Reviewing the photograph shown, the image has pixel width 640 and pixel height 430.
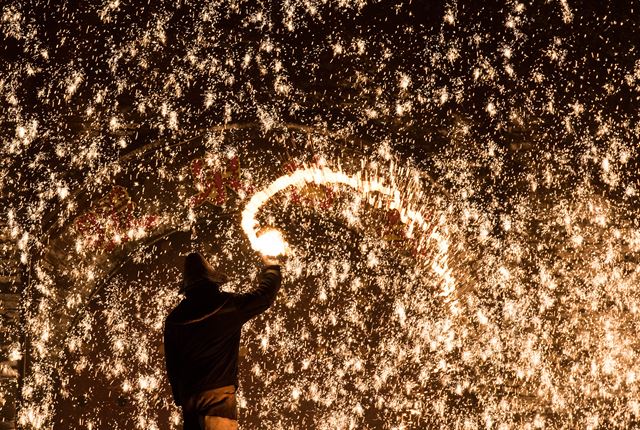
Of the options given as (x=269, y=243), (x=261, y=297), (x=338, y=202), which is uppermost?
(x=338, y=202)

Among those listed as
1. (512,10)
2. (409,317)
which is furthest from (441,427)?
(512,10)

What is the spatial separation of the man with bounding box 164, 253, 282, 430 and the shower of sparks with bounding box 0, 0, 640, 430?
57.4 inches

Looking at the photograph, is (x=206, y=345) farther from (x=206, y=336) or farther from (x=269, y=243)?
(x=269, y=243)

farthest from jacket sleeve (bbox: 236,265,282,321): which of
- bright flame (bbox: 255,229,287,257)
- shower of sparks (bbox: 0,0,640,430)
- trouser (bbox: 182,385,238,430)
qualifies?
shower of sparks (bbox: 0,0,640,430)

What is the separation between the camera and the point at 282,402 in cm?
419

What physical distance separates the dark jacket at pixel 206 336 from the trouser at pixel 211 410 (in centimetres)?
3

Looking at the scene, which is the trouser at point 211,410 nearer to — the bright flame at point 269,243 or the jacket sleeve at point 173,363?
the jacket sleeve at point 173,363

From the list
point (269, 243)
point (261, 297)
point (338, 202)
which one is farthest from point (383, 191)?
point (261, 297)

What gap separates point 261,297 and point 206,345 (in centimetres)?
30

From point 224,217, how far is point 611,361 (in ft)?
8.62

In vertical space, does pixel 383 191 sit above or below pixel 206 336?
above

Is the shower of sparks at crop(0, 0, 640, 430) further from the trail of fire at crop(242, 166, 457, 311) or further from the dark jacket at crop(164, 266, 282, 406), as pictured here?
the dark jacket at crop(164, 266, 282, 406)

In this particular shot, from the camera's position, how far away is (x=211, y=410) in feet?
8.80

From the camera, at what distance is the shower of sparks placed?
412cm
